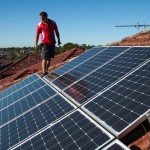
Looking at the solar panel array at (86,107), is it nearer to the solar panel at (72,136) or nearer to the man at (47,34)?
the solar panel at (72,136)

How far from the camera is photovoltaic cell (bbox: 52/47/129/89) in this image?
860 centimetres

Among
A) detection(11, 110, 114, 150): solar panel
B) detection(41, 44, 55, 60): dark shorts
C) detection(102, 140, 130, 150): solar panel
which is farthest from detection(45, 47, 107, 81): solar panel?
detection(102, 140, 130, 150): solar panel

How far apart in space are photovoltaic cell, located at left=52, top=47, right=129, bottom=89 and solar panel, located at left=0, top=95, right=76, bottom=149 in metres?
1.10

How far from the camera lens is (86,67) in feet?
30.2

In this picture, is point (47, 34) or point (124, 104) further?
point (47, 34)

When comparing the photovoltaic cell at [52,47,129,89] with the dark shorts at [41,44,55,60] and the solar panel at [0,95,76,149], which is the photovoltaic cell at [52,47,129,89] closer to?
the solar panel at [0,95,76,149]

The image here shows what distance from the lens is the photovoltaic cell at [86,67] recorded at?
860 cm

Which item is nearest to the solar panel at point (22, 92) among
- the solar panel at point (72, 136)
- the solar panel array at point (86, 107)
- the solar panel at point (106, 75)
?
the solar panel array at point (86, 107)

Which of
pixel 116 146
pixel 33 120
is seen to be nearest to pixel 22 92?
pixel 33 120

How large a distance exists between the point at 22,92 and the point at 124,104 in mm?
5384

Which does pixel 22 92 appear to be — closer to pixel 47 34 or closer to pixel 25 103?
pixel 25 103

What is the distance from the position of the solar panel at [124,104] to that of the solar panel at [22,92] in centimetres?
383

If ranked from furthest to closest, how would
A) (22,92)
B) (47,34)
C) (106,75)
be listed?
(47,34) < (22,92) < (106,75)

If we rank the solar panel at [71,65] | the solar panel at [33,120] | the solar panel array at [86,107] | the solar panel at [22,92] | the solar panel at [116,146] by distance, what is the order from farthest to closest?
1. the solar panel at [71,65]
2. the solar panel at [22,92]
3. the solar panel at [33,120]
4. the solar panel array at [86,107]
5. the solar panel at [116,146]
